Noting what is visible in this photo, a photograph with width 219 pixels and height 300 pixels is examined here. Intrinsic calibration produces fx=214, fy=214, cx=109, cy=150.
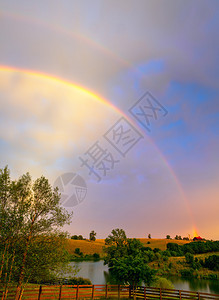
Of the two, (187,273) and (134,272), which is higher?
(134,272)

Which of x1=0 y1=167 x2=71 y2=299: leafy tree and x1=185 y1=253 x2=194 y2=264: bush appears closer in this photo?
x1=0 y1=167 x2=71 y2=299: leafy tree

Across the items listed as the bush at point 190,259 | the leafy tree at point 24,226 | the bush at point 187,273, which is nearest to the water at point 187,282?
the bush at point 187,273

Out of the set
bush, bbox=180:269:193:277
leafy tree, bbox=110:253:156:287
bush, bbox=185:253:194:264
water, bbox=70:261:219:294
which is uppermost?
bush, bbox=185:253:194:264

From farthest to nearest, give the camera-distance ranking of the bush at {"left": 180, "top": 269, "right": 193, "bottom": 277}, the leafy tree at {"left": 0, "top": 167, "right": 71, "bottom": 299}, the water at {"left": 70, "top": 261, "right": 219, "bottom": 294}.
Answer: the bush at {"left": 180, "top": 269, "right": 193, "bottom": 277} → the water at {"left": 70, "top": 261, "right": 219, "bottom": 294} → the leafy tree at {"left": 0, "top": 167, "right": 71, "bottom": 299}

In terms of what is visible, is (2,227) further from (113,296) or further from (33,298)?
(113,296)

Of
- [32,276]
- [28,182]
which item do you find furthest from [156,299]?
A: [28,182]

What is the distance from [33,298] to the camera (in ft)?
58.6

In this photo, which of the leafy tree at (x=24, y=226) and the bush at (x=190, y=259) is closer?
the leafy tree at (x=24, y=226)

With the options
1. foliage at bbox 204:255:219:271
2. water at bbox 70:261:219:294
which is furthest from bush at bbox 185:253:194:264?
water at bbox 70:261:219:294

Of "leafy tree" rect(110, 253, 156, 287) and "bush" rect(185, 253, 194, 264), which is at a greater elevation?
"bush" rect(185, 253, 194, 264)

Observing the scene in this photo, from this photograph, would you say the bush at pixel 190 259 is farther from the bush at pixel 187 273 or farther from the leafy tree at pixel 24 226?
the leafy tree at pixel 24 226

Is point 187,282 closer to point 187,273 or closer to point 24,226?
point 187,273

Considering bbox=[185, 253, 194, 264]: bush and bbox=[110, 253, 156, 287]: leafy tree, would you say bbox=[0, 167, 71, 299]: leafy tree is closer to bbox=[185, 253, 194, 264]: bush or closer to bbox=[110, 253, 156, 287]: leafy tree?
bbox=[110, 253, 156, 287]: leafy tree

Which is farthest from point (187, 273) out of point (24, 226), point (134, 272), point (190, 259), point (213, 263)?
point (24, 226)
